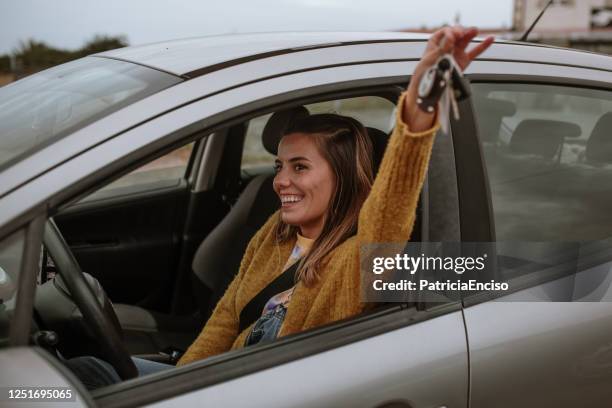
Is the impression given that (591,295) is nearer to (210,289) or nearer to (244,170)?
(210,289)

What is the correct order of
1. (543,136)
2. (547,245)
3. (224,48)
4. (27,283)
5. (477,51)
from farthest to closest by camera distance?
(543,136), (547,245), (224,48), (477,51), (27,283)

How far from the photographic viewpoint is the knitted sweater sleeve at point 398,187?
142 cm

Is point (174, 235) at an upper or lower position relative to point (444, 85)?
lower

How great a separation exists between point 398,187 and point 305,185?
0.45 m

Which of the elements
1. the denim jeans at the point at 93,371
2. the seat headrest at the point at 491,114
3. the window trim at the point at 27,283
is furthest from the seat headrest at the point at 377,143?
the window trim at the point at 27,283

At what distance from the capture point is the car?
126 centimetres

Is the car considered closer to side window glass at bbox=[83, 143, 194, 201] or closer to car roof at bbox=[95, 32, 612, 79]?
car roof at bbox=[95, 32, 612, 79]

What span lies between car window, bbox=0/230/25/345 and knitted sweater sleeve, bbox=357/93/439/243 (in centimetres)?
70

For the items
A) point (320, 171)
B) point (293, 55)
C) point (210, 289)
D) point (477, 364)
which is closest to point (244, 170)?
point (210, 289)

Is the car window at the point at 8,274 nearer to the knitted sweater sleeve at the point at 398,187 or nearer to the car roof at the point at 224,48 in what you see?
the car roof at the point at 224,48

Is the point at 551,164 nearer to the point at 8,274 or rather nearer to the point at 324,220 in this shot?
the point at 324,220

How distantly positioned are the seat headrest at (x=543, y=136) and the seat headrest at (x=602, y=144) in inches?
2.7

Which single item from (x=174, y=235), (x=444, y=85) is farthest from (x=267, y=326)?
(x=174, y=235)

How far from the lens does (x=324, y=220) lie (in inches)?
73.7
